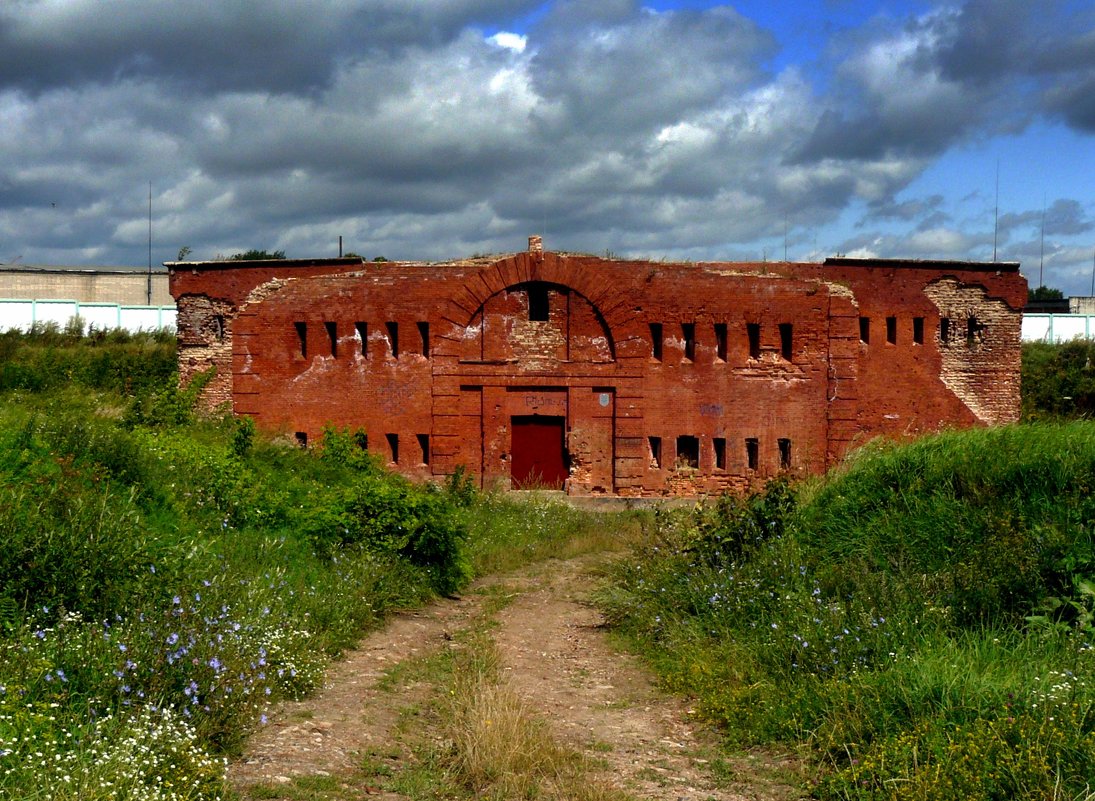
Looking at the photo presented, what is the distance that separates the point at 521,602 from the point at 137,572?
4.96m

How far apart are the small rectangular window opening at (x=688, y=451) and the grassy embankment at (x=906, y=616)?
8.86 metres

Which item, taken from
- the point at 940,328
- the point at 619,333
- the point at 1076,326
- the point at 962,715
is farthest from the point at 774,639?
the point at 1076,326

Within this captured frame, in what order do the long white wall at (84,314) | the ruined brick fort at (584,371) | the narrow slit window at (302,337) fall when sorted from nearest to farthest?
the ruined brick fort at (584,371) → the narrow slit window at (302,337) → the long white wall at (84,314)

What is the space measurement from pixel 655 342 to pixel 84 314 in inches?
1089

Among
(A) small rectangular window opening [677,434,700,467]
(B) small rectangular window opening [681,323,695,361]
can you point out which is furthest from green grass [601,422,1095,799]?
(B) small rectangular window opening [681,323,695,361]

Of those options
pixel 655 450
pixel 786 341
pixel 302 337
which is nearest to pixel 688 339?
pixel 786 341

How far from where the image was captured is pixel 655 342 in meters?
19.8

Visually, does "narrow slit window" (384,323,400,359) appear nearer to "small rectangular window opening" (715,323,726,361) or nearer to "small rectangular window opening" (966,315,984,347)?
"small rectangular window opening" (715,323,726,361)

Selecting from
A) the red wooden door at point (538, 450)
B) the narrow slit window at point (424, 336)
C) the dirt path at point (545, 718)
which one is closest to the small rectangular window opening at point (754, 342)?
the red wooden door at point (538, 450)

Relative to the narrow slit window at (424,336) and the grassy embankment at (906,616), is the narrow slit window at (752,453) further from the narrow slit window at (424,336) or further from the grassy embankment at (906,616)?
the grassy embankment at (906,616)

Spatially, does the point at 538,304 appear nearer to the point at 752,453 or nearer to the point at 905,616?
the point at 752,453

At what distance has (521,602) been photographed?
10.9 metres

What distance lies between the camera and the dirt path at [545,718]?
18.0ft

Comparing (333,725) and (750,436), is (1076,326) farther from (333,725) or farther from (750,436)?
(333,725)
